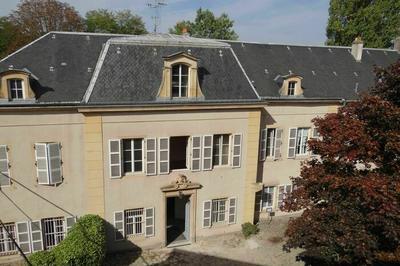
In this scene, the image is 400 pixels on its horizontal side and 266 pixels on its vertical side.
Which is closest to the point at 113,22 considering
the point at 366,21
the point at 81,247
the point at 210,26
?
the point at 210,26

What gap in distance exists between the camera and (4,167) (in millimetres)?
14891

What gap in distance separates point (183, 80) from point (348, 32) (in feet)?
88.0

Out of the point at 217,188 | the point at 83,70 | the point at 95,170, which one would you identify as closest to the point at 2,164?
the point at 95,170

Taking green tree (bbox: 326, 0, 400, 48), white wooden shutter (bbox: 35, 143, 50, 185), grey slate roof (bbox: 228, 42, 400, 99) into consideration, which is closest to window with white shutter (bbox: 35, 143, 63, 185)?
white wooden shutter (bbox: 35, 143, 50, 185)

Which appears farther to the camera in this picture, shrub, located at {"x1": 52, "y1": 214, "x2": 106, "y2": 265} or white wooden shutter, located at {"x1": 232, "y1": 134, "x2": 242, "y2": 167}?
white wooden shutter, located at {"x1": 232, "y1": 134, "x2": 242, "y2": 167}

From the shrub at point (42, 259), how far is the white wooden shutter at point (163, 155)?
20.1 ft

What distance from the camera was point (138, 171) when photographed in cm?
1680

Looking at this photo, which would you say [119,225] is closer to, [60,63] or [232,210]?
[232,210]

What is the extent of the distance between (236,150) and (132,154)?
570 cm

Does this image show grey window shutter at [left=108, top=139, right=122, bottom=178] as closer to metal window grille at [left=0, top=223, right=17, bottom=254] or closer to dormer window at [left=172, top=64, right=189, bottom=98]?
dormer window at [left=172, top=64, right=189, bottom=98]

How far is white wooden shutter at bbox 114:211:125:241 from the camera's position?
656 inches

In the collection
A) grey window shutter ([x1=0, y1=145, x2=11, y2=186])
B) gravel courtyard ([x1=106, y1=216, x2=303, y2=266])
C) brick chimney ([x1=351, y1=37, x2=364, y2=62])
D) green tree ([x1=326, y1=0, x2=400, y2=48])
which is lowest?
gravel courtyard ([x1=106, y1=216, x2=303, y2=266])

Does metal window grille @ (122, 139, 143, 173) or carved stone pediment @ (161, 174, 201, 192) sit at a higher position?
metal window grille @ (122, 139, 143, 173)

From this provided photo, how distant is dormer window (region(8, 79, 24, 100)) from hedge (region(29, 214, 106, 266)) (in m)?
6.28
